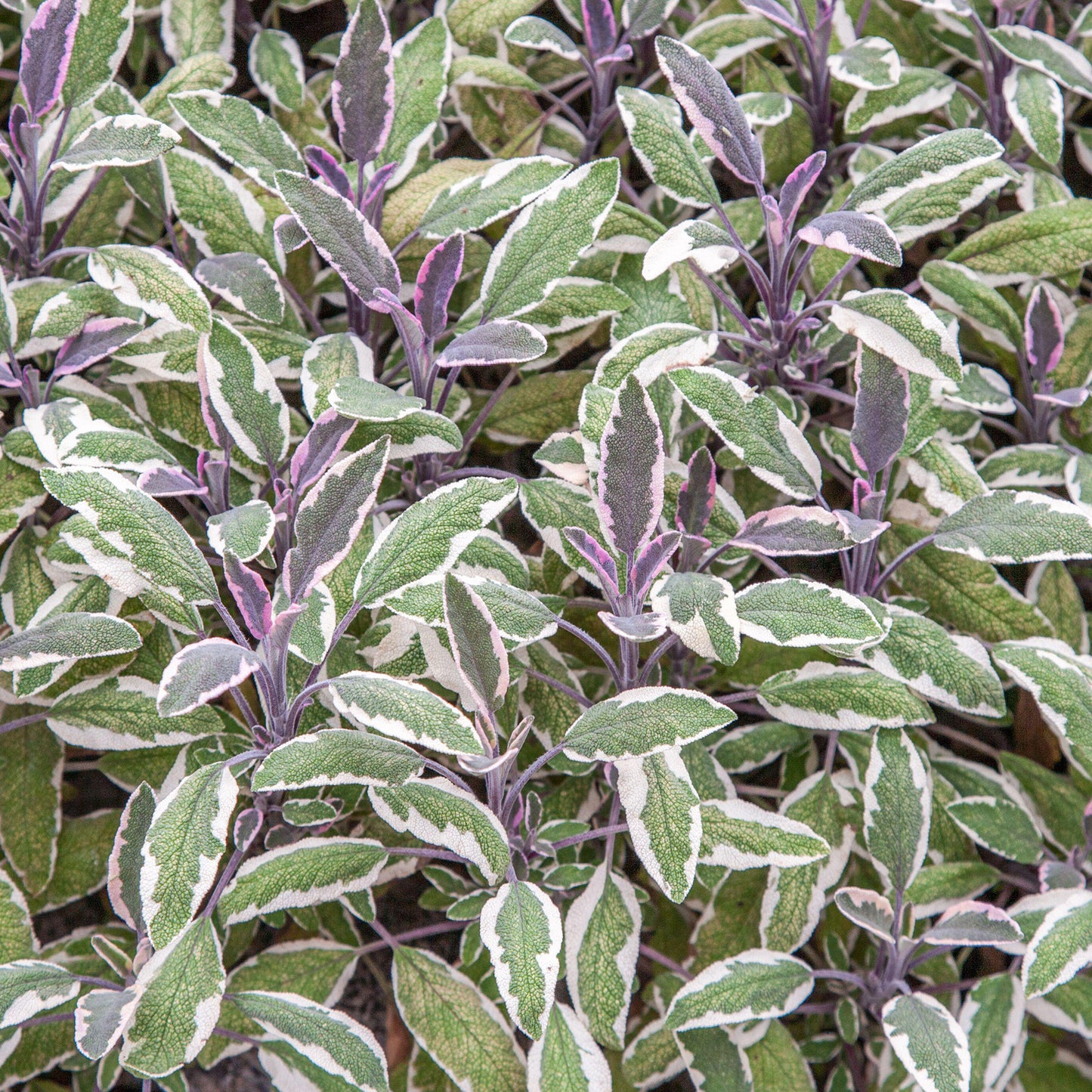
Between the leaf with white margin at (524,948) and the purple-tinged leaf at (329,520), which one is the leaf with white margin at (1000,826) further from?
the purple-tinged leaf at (329,520)

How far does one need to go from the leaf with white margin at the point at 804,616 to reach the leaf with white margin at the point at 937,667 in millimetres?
103

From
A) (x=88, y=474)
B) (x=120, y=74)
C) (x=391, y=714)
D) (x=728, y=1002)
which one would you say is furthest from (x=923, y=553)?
(x=120, y=74)

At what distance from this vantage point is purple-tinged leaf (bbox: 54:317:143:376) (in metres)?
1.06

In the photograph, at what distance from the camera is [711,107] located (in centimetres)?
100

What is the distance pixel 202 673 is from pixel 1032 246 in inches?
38.5

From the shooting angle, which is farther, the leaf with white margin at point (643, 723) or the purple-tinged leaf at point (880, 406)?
the purple-tinged leaf at point (880, 406)

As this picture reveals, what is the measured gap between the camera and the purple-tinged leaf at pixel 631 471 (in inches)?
35.2

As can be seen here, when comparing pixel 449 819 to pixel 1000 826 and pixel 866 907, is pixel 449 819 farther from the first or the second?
pixel 1000 826

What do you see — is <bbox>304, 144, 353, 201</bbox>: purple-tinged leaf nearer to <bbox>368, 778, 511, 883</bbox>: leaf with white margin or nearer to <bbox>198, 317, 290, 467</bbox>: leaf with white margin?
<bbox>198, 317, 290, 467</bbox>: leaf with white margin

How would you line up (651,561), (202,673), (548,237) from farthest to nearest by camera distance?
(548,237), (651,561), (202,673)

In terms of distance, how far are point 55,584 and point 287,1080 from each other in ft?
1.82

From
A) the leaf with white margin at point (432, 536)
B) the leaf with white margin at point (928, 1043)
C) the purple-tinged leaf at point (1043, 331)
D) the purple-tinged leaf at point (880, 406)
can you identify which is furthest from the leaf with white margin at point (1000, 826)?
the leaf with white margin at point (432, 536)

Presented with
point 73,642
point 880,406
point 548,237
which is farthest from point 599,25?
point 73,642

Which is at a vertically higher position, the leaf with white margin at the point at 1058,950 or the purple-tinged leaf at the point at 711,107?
the purple-tinged leaf at the point at 711,107
